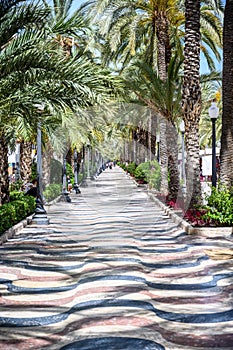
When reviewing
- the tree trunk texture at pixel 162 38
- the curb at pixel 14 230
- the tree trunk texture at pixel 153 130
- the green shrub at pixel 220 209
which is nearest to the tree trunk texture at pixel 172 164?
the tree trunk texture at pixel 162 38

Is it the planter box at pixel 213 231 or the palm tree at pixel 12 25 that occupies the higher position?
the palm tree at pixel 12 25

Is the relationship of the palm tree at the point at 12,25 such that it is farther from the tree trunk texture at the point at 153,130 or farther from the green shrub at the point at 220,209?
the tree trunk texture at the point at 153,130

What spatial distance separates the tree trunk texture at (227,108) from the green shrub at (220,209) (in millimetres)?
1275

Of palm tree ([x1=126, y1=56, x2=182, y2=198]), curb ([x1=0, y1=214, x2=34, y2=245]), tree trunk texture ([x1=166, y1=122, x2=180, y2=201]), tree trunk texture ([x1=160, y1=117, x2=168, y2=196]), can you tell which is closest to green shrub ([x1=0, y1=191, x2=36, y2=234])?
curb ([x1=0, y1=214, x2=34, y2=245])

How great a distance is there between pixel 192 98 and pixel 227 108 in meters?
0.97

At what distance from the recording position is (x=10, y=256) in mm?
10281

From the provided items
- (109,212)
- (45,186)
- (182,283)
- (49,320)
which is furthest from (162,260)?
(45,186)

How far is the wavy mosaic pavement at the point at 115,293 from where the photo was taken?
5.49 m

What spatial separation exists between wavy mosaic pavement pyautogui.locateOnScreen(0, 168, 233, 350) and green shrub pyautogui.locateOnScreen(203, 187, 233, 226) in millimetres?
974

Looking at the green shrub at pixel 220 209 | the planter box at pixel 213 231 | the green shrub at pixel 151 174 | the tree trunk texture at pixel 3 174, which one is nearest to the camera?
the planter box at pixel 213 231

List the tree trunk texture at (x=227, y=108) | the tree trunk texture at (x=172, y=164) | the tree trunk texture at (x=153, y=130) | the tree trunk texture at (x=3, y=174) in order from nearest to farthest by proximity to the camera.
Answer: the tree trunk texture at (x=227, y=108)
the tree trunk texture at (x=3, y=174)
the tree trunk texture at (x=172, y=164)
the tree trunk texture at (x=153, y=130)

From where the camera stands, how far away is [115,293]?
7207 mm

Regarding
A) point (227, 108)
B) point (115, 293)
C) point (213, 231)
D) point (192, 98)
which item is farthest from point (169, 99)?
point (115, 293)

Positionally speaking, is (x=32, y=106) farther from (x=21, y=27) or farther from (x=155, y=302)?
(x=155, y=302)
